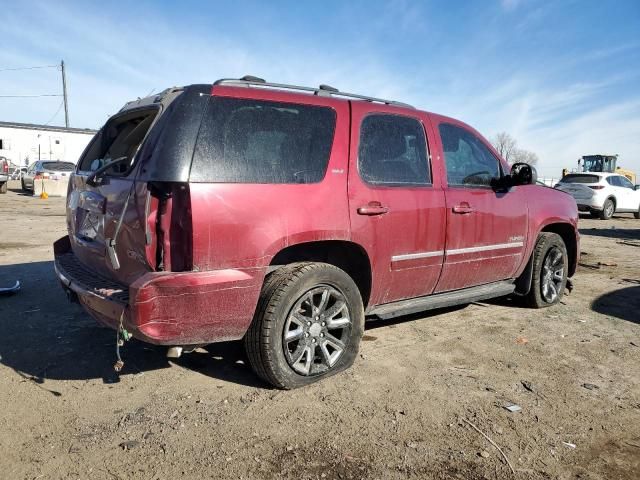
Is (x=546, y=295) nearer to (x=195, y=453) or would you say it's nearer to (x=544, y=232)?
(x=544, y=232)

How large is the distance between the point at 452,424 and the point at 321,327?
1.01m

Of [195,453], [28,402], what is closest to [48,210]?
[28,402]

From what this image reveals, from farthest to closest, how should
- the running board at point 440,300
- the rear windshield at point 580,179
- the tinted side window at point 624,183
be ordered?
the tinted side window at point 624,183 → the rear windshield at point 580,179 → the running board at point 440,300

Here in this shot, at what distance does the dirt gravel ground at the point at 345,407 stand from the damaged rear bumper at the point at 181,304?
50 cm

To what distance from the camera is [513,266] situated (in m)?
4.92

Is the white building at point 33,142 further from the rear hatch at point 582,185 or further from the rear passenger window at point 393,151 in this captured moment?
the rear passenger window at point 393,151

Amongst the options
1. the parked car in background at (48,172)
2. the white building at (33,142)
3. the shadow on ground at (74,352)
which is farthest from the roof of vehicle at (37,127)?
the shadow on ground at (74,352)

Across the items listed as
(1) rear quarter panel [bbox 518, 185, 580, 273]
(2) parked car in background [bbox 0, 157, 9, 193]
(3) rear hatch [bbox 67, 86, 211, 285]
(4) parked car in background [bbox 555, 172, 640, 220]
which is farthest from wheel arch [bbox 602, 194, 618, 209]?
(2) parked car in background [bbox 0, 157, 9, 193]

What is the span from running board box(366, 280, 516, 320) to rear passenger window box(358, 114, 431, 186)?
0.94 m

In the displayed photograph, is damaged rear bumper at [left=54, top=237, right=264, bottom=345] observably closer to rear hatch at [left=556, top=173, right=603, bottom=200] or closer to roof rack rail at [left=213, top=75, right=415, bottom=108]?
roof rack rail at [left=213, top=75, right=415, bottom=108]

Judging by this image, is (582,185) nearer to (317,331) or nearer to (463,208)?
(463,208)

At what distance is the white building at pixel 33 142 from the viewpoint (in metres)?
46.3

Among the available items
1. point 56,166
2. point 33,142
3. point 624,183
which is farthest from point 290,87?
point 33,142

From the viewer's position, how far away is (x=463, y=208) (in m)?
4.20
